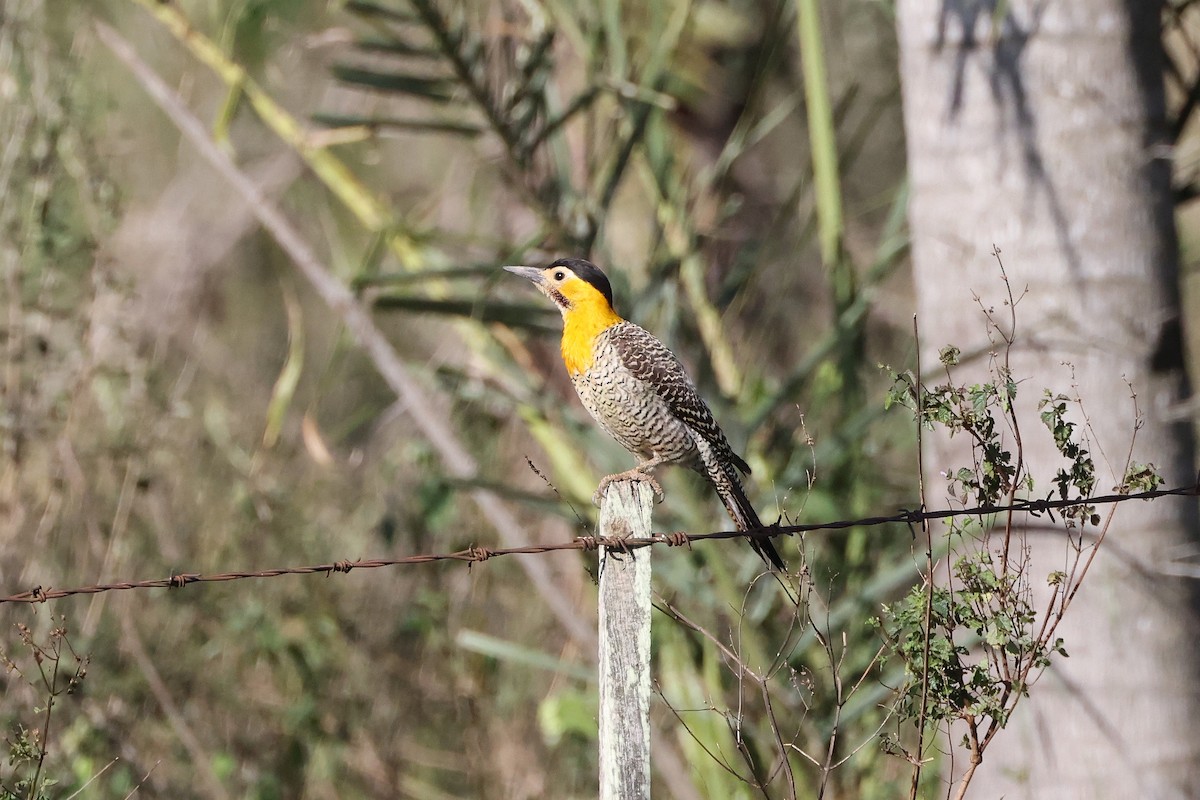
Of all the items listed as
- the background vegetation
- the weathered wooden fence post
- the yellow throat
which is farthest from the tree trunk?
the weathered wooden fence post

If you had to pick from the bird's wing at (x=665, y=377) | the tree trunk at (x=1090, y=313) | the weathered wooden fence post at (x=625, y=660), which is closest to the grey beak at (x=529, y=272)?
the bird's wing at (x=665, y=377)

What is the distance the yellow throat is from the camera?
4426 millimetres

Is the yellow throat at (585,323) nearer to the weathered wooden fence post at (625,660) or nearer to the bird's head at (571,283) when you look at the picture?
the bird's head at (571,283)

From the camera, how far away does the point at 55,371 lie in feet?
16.1

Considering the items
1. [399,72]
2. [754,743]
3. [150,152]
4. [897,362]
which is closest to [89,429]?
[399,72]

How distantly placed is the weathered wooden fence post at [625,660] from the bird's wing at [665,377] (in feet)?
5.30

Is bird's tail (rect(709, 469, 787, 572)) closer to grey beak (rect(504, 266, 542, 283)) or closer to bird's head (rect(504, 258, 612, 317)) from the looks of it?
bird's head (rect(504, 258, 612, 317))

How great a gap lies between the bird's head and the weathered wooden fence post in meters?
1.72

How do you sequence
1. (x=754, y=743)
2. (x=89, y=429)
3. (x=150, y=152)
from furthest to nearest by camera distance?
1. (x=150, y=152)
2. (x=89, y=429)
3. (x=754, y=743)

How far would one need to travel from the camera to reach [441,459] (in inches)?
230

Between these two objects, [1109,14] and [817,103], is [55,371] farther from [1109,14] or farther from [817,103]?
[1109,14]

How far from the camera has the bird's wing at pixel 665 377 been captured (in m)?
4.34

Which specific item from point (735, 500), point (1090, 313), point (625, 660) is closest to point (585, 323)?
point (735, 500)

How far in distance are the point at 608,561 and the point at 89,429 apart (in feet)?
11.3
